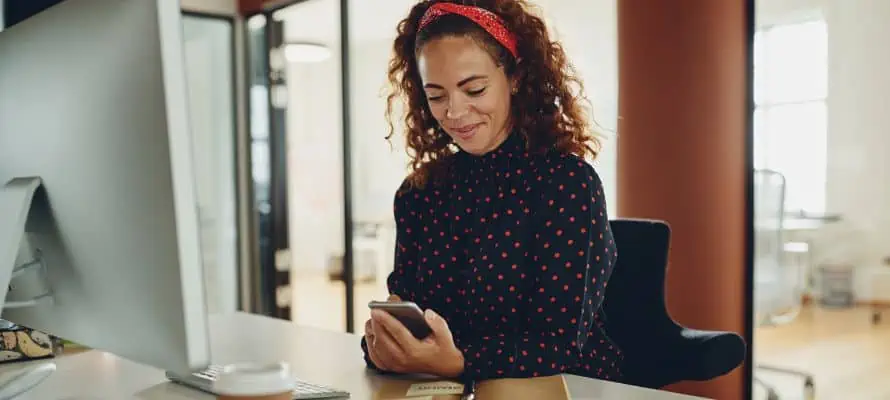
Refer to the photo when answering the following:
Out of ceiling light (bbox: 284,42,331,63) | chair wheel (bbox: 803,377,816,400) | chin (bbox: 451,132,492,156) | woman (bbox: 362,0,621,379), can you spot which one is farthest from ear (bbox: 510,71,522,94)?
ceiling light (bbox: 284,42,331,63)

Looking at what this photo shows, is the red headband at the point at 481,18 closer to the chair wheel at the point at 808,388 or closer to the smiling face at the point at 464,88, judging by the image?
the smiling face at the point at 464,88

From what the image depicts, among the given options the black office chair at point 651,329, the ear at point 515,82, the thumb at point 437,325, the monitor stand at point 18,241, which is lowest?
the black office chair at point 651,329

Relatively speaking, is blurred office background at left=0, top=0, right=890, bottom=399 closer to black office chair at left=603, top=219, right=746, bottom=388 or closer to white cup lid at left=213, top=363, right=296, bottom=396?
black office chair at left=603, top=219, right=746, bottom=388

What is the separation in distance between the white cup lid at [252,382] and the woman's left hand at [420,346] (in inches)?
17.0

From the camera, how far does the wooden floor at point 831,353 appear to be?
2723 mm

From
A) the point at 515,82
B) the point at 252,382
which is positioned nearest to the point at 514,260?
the point at 515,82

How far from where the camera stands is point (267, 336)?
5.69 feet

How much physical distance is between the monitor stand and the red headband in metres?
0.80

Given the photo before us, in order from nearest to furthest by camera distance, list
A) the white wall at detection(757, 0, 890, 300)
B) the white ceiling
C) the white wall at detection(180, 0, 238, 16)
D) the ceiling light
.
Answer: the white wall at detection(757, 0, 890, 300)
the white ceiling
the white wall at detection(180, 0, 238, 16)
the ceiling light

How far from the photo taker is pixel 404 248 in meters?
1.64

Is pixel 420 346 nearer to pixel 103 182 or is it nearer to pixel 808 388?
pixel 103 182

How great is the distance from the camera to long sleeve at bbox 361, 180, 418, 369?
162 centimetres

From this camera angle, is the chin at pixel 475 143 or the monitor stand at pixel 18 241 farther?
the chin at pixel 475 143

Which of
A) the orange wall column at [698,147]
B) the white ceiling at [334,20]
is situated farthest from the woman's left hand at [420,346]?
the white ceiling at [334,20]
